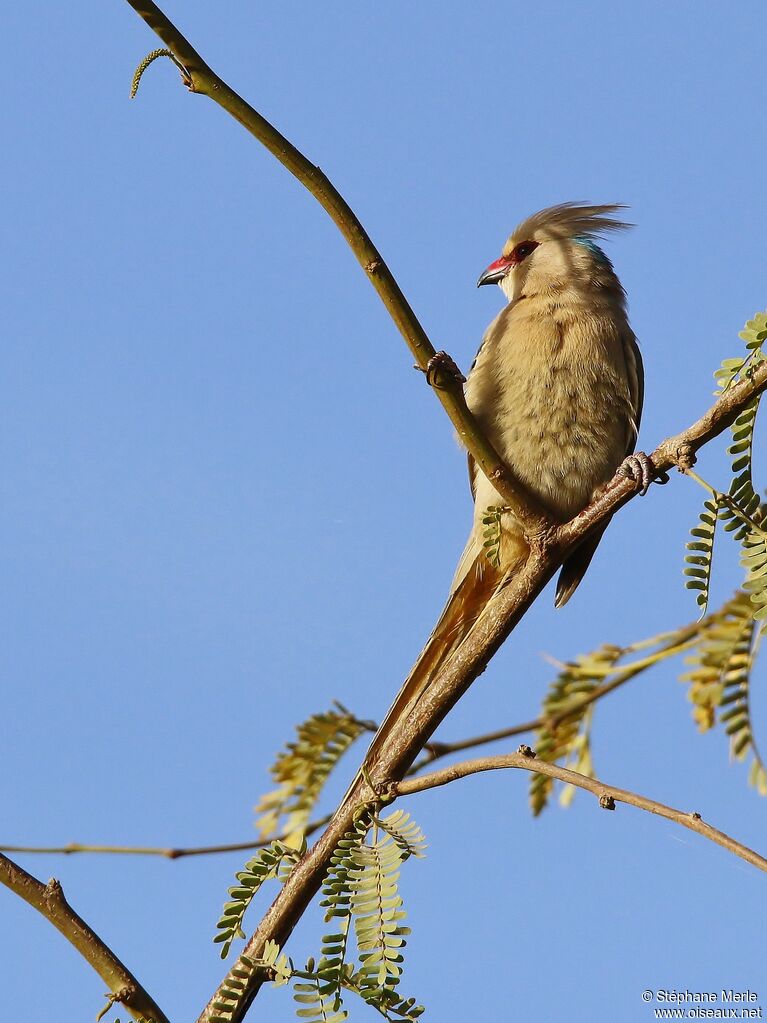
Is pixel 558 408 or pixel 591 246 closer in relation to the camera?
pixel 558 408

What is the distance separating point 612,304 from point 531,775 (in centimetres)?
229

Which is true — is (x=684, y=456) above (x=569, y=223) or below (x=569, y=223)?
below

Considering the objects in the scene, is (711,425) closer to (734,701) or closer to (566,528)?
(566,528)

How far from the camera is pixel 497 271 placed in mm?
5848

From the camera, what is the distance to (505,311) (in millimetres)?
5191

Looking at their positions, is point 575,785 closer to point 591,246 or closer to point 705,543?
point 705,543

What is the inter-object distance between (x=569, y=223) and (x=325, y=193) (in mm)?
3486

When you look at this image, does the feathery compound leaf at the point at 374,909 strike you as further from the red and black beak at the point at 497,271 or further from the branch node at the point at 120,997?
the red and black beak at the point at 497,271

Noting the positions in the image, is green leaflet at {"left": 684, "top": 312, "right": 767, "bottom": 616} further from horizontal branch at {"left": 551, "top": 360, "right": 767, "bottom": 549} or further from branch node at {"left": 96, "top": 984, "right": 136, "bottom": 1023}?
branch node at {"left": 96, "top": 984, "right": 136, "bottom": 1023}

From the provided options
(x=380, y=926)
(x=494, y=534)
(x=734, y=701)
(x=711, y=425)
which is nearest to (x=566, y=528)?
(x=494, y=534)

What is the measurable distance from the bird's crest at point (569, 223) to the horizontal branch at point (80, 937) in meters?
4.30

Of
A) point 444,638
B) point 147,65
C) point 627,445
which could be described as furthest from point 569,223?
point 147,65

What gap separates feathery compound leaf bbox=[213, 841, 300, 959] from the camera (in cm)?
269

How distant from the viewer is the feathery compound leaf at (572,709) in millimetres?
4180
